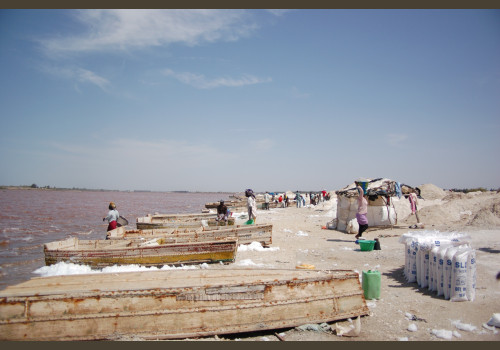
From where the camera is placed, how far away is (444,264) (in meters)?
6.55

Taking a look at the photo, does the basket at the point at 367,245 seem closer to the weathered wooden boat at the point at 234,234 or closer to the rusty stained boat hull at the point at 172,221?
the weathered wooden boat at the point at 234,234

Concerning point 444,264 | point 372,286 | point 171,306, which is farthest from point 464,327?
point 171,306

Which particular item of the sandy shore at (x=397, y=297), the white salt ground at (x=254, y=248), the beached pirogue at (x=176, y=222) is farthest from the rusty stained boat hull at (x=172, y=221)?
the sandy shore at (x=397, y=297)

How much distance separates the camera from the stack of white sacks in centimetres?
A: 639

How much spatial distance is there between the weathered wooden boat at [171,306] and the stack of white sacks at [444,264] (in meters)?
2.04

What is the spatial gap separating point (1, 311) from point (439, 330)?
294 inches

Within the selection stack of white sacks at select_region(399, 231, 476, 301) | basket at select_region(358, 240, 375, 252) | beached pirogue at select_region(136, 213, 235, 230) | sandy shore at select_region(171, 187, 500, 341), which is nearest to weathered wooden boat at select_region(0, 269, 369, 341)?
sandy shore at select_region(171, 187, 500, 341)

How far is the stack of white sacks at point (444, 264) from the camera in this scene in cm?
639

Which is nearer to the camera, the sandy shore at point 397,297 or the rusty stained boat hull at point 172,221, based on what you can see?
Answer: the sandy shore at point 397,297

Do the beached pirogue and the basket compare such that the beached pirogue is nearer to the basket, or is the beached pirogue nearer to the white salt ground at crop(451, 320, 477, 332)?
the basket

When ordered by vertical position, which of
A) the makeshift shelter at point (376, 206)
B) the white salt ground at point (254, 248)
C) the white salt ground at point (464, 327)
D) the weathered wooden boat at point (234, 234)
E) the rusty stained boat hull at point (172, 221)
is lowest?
the white salt ground at point (254, 248)

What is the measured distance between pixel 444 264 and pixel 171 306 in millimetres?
5621

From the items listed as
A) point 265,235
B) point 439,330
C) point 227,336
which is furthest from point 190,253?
point 439,330

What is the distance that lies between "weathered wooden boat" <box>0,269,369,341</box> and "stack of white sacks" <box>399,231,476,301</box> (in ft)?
6.70
